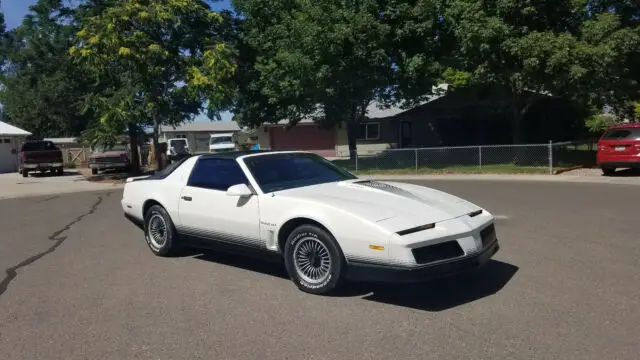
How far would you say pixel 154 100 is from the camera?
73.0 feet

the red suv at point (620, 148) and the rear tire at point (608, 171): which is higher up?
the red suv at point (620, 148)

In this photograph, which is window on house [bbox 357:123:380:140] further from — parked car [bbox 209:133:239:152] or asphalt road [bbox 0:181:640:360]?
asphalt road [bbox 0:181:640:360]

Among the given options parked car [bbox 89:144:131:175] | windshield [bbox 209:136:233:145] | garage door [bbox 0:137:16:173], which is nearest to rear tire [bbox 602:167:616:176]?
parked car [bbox 89:144:131:175]

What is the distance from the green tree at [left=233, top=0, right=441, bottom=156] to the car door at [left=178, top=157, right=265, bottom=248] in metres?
16.0

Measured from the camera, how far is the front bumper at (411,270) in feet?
15.2

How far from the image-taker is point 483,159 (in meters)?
24.2

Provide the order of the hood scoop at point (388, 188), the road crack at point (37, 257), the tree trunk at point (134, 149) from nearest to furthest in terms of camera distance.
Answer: the hood scoop at point (388, 188)
the road crack at point (37, 257)
the tree trunk at point (134, 149)

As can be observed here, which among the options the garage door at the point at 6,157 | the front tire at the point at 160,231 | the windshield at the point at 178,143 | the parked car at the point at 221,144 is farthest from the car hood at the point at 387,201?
the garage door at the point at 6,157

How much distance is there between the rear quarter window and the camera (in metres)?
16.2

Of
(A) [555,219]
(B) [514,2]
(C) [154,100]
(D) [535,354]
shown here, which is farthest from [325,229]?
(C) [154,100]

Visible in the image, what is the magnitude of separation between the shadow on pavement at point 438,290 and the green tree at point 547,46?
13729 millimetres

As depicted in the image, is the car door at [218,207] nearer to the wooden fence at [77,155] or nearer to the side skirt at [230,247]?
the side skirt at [230,247]

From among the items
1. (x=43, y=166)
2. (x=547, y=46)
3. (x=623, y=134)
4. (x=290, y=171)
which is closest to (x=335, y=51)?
(x=547, y=46)

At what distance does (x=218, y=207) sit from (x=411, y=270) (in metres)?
2.54
